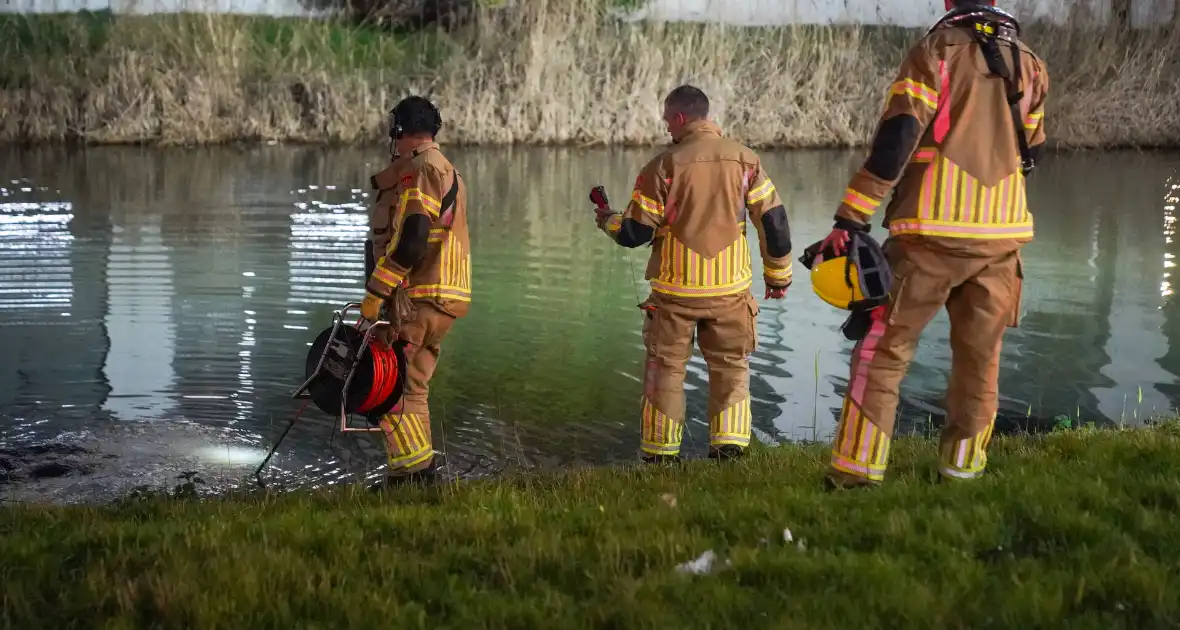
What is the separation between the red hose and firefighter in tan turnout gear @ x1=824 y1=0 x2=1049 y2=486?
223cm

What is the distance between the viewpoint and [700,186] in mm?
6336

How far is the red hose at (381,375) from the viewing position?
6113 millimetres

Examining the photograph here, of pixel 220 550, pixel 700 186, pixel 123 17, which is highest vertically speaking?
pixel 123 17

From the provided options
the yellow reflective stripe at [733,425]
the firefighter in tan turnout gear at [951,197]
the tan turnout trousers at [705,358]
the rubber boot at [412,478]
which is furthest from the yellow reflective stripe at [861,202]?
the rubber boot at [412,478]

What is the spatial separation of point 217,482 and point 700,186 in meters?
2.89

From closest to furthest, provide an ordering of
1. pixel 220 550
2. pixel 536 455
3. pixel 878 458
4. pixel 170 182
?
pixel 220 550 → pixel 878 458 → pixel 536 455 → pixel 170 182

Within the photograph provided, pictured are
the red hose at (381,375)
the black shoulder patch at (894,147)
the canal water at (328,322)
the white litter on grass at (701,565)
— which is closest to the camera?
the white litter on grass at (701,565)

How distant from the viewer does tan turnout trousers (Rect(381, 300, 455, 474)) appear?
21.0 ft

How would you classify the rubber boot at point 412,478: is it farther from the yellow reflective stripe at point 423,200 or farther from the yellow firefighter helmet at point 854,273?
the yellow firefighter helmet at point 854,273

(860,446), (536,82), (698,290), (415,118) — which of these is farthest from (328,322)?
(536,82)

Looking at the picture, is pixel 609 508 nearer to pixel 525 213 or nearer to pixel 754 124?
pixel 525 213

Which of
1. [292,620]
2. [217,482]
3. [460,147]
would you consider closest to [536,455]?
[217,482]

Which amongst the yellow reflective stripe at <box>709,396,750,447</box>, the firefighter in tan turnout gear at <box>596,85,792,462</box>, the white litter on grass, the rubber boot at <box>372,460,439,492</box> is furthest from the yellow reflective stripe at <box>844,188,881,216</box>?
the rubber boot at <box>372,460,439,492</box>

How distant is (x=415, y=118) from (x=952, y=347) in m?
2.75
